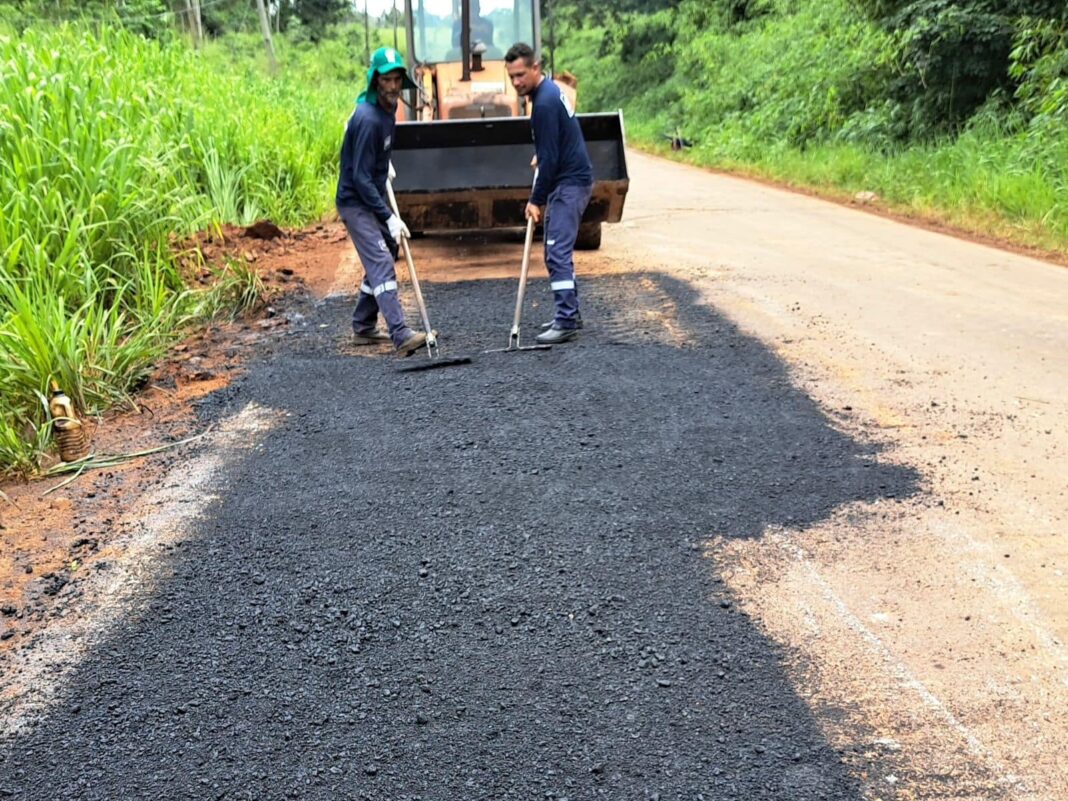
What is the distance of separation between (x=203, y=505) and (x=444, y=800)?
2.12 meters

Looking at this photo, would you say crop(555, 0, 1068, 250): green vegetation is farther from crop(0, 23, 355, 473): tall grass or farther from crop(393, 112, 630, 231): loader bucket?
crop(0, 23, 355, 473): tall grass

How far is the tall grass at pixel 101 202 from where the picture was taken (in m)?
5.29

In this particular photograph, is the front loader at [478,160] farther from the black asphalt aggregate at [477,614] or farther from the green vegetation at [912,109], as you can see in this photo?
the green vegetation at [912,109]

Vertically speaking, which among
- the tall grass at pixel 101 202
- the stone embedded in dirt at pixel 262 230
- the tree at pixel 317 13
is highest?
the tree at pixel 317 13

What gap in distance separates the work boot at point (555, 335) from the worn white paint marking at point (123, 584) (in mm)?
1828

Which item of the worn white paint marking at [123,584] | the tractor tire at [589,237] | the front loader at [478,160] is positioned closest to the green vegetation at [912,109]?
the tractor tire at [589,237]

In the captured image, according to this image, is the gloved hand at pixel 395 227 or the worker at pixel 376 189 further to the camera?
the gloved hand at pixel 395 227

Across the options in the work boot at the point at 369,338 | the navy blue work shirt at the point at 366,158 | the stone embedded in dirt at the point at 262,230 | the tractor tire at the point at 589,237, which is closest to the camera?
the navy blue work shirt at the point at 366,158

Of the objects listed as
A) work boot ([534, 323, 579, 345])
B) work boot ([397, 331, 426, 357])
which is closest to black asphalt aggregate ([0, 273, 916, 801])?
work boot ([397, 331, 426, 357])

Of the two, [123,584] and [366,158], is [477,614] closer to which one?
[123,584]

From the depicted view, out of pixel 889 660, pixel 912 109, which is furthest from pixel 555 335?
pixel 912 109

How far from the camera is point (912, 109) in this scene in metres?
14.5

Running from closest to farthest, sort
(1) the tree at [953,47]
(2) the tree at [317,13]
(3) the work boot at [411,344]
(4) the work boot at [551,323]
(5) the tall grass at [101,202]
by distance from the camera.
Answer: (5) the tall grass at [101,202]
(3) the work boot at [411,344]
(4) the work boot at [551,323]
(1) the tree at [953,47]
(2) the tree at [317,13]

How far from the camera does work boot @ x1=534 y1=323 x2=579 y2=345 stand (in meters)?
6.21
